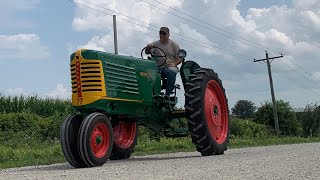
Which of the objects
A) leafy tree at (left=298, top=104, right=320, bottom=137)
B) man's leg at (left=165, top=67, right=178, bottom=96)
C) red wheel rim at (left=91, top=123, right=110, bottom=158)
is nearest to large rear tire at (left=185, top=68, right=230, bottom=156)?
man's leg at (left=165, top=67, right=178, bottom=96)

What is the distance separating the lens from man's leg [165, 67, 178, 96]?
11.2 m

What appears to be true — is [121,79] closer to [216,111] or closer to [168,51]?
[168,51]

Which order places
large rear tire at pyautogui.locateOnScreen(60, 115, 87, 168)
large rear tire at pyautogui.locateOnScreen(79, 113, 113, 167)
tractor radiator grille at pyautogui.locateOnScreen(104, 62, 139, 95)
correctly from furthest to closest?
tractor radiator grille at pyautogui.locateOnScreen(104, 62, 139, 95) → large rear tire at pyautogui.locateOnScreen(60, 115, 87, 168) → large rear tire at pyautogui.locateOnScreen(79, 113, 113, 167)

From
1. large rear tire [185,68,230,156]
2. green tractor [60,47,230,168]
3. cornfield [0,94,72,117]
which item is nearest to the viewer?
green tractor [60,47,230,168]

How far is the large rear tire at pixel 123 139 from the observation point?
1141 centimetres

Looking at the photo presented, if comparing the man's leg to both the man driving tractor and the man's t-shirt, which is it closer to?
the man driving tractor

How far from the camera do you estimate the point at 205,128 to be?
10.5 meters

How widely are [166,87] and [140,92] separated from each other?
1.03 m

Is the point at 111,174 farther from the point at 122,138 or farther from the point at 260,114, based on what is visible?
the point at 260,114

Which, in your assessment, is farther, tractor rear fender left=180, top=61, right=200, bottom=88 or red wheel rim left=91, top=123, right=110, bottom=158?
tractor rear fender left=180, top=61, right=200, bottom=88

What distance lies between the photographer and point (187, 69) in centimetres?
1180

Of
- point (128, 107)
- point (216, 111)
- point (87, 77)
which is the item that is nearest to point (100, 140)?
point (87, 77)

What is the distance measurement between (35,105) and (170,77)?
18.2 meters

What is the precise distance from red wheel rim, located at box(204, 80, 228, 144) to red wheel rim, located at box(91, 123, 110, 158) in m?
2.59
